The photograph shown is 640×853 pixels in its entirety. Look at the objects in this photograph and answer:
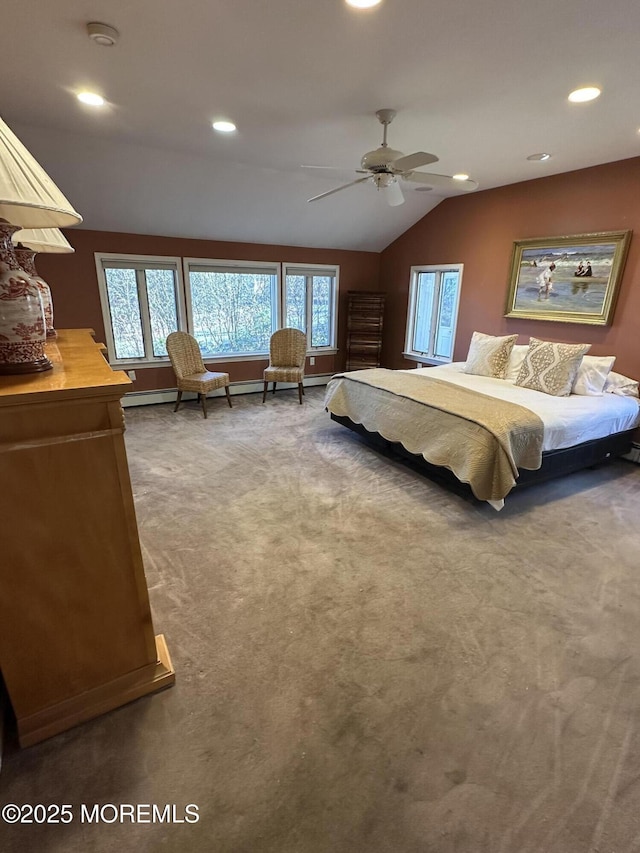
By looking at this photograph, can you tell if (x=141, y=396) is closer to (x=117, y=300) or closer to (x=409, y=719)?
(x=117, y=300)

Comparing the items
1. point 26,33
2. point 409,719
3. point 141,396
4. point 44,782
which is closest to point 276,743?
point 409,719

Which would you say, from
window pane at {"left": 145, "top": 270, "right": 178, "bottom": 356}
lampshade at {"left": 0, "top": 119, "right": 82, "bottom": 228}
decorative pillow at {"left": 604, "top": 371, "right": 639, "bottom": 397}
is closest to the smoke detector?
lampshade at {"left": 0, "top": 119, "right": 82, "bottom": 228}

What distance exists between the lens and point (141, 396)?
5359mm

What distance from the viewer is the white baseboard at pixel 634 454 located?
12.5ft

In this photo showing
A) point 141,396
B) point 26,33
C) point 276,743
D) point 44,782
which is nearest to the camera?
point 44,782

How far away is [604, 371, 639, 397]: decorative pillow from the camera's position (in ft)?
12.3

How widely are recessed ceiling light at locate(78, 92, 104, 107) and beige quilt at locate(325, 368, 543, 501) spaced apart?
9.23 feet

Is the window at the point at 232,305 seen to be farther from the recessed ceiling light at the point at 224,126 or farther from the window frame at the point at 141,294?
the recessed ceiling light at the point at 224,126

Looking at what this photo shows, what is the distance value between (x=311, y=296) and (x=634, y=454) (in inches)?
175

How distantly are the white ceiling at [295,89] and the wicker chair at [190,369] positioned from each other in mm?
1434

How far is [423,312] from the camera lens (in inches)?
239

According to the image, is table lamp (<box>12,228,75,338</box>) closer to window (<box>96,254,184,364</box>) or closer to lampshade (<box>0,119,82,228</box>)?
lampshade (<box>0,119,82,228</box>)

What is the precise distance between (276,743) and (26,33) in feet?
10.6

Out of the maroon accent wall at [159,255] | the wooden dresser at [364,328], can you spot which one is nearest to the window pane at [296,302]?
the maroon accent wall at [159,255]
